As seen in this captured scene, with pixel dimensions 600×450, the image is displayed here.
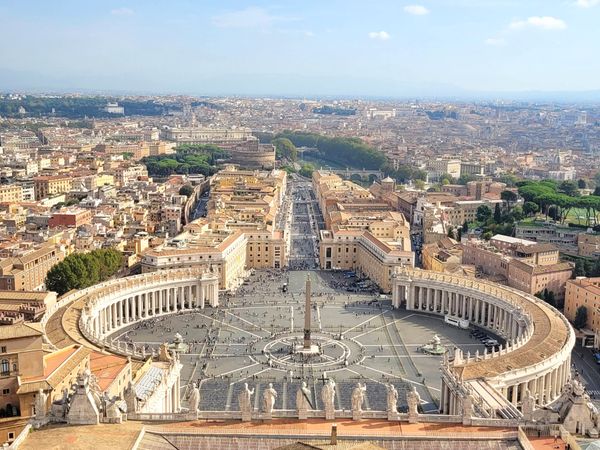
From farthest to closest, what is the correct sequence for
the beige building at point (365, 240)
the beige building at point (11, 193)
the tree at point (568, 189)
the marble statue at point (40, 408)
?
the tree at point (568, 189), the beige building at point (11, 193), the beige building at point (365, 240), the marble statue at point (40, 408)

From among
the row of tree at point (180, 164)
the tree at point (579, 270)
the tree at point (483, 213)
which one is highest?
the row of tree at point (180, 164)

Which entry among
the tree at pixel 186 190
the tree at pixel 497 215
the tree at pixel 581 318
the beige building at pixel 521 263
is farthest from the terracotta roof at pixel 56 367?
the tree at pixel 186 190

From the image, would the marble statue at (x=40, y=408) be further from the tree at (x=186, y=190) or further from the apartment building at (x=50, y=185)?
the apartment building at (x=50, y=185)

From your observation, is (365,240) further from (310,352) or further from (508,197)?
(508,197)

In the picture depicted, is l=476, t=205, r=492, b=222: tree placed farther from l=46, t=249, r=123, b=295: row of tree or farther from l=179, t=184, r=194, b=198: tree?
l=46, t=249, r=123, b=295: row of tree

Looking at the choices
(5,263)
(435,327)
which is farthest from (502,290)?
(5,263)

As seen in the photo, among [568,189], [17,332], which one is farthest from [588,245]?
[17,332]
